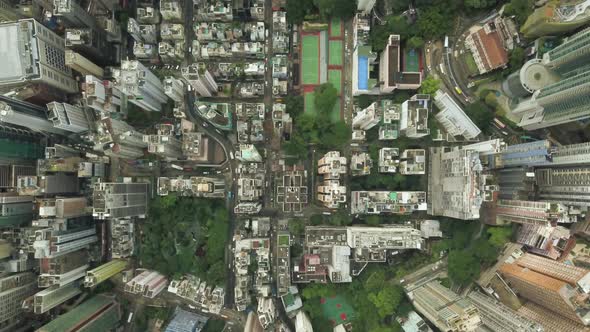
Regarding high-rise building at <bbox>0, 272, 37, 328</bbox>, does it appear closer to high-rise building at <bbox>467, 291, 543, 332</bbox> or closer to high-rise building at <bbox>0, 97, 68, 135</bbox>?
high-rise building at <bbox>0, 97, 68, 135</bbox>

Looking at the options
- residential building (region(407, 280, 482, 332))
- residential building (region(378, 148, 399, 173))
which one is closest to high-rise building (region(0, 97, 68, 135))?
residential building (region(378, 148, 399, 173))

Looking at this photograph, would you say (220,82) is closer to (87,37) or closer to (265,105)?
(265,105)

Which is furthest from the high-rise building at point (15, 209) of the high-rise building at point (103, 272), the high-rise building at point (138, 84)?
the high-rise building at point (138, 84)

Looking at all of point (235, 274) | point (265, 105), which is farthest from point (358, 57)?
point (235, 274)

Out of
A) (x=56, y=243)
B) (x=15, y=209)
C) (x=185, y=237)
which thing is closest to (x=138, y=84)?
(x=56, y=243)

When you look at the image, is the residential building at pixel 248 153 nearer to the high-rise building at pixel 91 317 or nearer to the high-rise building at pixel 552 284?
the high-rise building at pixel 91 317

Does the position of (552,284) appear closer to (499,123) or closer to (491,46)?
(499,123)
